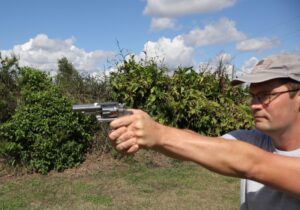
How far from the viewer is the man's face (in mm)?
1953

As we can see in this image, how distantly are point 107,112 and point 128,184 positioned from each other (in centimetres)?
538

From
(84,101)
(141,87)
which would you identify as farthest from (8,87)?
(141,87)

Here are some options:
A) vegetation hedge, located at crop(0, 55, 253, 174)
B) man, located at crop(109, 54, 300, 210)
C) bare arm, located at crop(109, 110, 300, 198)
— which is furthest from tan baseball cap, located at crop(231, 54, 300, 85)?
vegetation hedge, located at crop(0, 55, 253, 174)

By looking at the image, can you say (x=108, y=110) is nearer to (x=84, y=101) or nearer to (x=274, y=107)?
(x=274, y=107)

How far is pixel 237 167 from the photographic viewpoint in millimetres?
1713

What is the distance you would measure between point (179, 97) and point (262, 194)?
24.3ft

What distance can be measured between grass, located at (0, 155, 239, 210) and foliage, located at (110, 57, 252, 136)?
158 cm

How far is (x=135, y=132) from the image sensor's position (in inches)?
66.1

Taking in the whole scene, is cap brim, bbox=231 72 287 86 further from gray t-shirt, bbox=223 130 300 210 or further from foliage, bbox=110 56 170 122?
foliage, bbox=110 56 170 122

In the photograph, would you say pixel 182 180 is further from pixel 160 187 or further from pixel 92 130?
pixel 92 130

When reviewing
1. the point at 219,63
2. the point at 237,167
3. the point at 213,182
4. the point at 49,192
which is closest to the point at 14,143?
the point at 49,192

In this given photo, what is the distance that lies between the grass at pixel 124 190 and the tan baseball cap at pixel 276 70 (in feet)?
14.4

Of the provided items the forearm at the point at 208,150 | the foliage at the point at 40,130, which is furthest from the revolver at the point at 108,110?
the foliage at the point at 40,130

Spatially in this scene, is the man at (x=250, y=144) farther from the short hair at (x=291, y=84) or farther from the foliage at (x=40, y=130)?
the foliage at (x=40, y=130)
